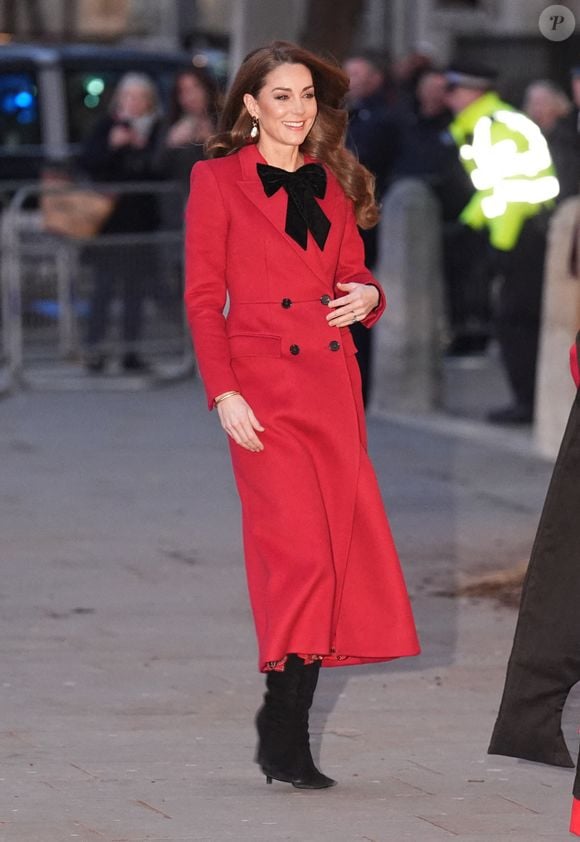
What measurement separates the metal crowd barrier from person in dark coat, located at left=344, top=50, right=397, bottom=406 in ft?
5.21

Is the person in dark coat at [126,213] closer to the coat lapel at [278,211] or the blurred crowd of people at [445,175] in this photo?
the blurred crowd of people at [445,175]

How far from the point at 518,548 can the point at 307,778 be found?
3.53 metres

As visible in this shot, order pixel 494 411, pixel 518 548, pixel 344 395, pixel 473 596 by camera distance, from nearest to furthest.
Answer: pixel 344 395 < pixel 473 596 < pixel 518 548 < pixel 494 411

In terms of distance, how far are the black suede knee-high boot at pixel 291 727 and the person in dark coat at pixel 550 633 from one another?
24.4 inches

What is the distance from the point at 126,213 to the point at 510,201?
3.77m

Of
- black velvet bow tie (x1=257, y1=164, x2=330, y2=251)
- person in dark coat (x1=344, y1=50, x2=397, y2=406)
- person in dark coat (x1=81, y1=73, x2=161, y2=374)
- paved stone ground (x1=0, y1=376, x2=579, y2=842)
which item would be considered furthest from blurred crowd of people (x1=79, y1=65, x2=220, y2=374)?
black velvet bow tie (x1=257, y1=164, x2=330, y2=251)

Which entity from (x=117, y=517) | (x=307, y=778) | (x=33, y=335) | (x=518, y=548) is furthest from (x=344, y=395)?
(x=33, y=335)

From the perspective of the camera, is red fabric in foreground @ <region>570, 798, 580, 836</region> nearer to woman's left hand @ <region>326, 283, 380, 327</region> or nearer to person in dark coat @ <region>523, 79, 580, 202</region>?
woman's left hand @ <region>326, 283, 380, 327</region>

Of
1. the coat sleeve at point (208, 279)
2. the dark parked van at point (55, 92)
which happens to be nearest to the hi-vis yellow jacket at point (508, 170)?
the coat sleeve at point (208, 279)

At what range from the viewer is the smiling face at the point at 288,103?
525 cm

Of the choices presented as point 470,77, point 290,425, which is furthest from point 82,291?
point 290,425

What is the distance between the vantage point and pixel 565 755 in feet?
15.8

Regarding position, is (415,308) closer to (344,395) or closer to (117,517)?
(117,517)

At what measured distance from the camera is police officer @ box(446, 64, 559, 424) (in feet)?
36.1
